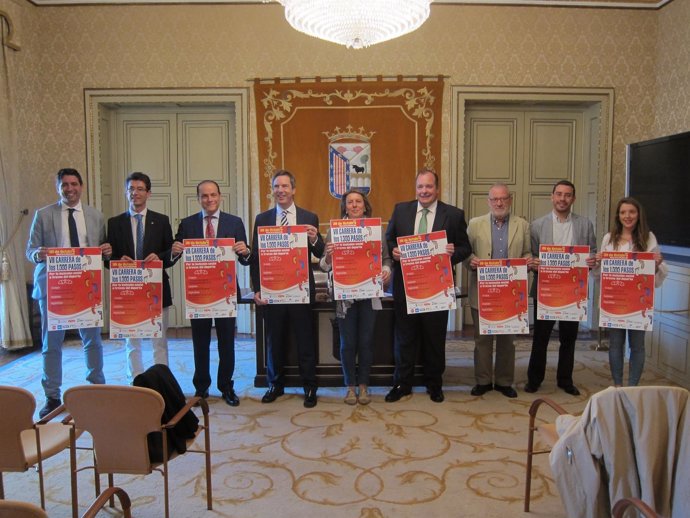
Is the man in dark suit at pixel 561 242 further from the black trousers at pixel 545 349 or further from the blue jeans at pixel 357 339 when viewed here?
the blue jeans at pixel 357 339

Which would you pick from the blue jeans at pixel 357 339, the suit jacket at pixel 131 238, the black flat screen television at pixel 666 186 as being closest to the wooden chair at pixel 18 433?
the suit jacket at pixel 131 238

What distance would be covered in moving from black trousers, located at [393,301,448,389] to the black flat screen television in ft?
7.22

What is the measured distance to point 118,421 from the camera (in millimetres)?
2104

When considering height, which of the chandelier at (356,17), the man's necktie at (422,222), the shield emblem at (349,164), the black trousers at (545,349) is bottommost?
the black trousers at (545,349)

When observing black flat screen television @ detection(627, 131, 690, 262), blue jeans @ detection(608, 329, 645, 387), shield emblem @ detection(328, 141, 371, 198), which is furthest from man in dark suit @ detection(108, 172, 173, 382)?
black flat screen television @ detection(627, 131, 690, 262)

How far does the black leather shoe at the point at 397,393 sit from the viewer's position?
154 inches

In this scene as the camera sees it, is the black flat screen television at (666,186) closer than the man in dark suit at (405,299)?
No

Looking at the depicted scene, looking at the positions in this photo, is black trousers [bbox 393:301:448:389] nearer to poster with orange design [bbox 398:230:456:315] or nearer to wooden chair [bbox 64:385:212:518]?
poster with orange design [bbox 398:230:456:315]

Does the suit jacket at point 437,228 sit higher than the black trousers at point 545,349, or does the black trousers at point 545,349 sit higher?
the suit jacket at point 437,228

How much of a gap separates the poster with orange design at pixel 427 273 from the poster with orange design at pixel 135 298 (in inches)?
63.7

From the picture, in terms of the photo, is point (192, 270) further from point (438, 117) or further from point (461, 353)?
point (438, 117)

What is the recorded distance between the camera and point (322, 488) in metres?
2.74

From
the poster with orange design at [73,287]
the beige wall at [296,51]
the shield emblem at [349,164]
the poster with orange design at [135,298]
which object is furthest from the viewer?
the shield emblem at [349,164]

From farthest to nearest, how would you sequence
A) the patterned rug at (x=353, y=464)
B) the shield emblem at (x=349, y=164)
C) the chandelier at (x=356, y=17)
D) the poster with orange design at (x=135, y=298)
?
1. the shield emblem at (x=349, y=164)
2. the poster with orange design at (x=135, y=298)
3. the chandelier at (x=356, y=17)
4. the patterned rug at (x=353, y=464)
